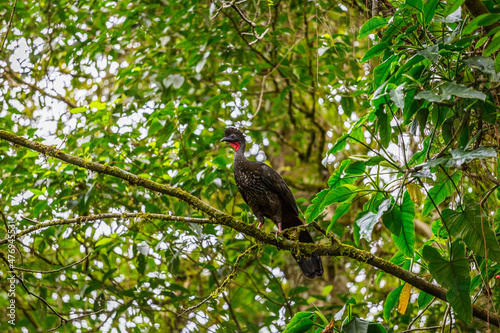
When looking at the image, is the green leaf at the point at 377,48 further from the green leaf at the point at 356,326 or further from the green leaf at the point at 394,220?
the green leaf at the point at 356,326

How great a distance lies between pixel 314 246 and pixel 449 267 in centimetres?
95

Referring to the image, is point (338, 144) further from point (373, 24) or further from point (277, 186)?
point (277, 186)

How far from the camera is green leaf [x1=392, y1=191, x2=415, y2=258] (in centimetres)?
223

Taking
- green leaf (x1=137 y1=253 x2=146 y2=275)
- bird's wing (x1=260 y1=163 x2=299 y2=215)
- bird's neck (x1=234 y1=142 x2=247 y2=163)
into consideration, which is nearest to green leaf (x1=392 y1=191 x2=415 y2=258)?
bird's wing (x1=260 y1=163 x2=299 y2=215)

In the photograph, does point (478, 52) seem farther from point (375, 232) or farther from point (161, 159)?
point (375, 232)

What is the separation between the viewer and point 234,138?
4.38 meters

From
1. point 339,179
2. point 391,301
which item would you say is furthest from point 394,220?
point 391,301

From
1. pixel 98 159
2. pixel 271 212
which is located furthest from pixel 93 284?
pixel 271 212

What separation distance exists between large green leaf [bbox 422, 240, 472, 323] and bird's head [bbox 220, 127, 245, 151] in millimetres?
2437

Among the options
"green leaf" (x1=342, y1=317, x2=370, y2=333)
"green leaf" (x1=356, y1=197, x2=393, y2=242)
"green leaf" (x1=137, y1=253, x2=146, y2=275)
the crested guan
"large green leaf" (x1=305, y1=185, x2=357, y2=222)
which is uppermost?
the crested guan

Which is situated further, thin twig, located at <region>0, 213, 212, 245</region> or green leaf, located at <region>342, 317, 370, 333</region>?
thin twig, located at <region>0, 213, 212, 245</region>

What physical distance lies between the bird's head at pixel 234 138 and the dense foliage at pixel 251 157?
0.15m

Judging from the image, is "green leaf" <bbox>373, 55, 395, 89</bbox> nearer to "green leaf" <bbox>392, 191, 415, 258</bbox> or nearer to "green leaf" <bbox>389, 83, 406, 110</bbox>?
"green leaf" <bbox>389, 83, 406, 110</bbox>

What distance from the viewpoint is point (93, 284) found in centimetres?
434
